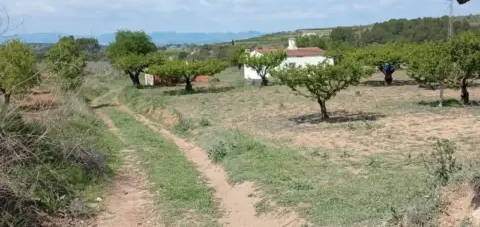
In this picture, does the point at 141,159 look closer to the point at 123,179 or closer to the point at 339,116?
the point at 123,179

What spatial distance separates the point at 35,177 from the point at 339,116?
1391 centimetres

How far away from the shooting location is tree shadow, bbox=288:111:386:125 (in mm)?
20895

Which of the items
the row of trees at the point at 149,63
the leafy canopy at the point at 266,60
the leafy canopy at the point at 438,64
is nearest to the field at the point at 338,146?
the leafy canopy at the point at 438,64

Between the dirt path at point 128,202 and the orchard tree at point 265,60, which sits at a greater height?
the orchard tree at point 265,60

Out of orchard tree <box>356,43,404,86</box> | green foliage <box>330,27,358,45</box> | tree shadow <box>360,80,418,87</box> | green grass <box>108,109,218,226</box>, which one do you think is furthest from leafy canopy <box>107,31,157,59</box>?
green foliage <box>330,27,358,45</box>

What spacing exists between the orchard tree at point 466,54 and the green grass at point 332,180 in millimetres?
10046

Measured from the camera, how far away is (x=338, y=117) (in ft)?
71.9

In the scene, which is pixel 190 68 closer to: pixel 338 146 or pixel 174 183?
pixel 338 146

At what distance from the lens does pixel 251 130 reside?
64.9 ft

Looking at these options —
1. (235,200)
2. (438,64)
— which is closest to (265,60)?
(438,64)

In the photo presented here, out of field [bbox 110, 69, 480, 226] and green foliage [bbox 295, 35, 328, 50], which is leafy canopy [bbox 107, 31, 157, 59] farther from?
green foliage [bbox 295, 35, 328, 50]

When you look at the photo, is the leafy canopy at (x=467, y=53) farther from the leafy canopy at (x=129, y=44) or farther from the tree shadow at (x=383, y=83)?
the leafy canopy at (x=129, y=44)

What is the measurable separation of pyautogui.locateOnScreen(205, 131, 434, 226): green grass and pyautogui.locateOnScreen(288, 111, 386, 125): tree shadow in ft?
18.9

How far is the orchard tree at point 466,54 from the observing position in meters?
21.7
